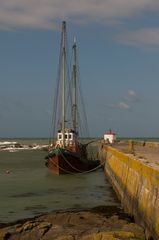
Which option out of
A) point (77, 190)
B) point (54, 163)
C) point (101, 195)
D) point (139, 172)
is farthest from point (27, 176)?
point (139, 172)

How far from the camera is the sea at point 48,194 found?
1977cm

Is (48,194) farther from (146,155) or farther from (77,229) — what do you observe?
(77,229)

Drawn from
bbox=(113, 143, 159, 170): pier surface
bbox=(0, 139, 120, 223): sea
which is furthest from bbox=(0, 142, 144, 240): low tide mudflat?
bbox=(113, 143, 159, 170): pier surface

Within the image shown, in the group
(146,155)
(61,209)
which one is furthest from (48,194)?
(146,155)

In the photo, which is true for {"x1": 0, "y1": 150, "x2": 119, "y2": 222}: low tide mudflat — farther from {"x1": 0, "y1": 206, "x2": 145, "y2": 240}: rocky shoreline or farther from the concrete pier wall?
the concrete pier wall

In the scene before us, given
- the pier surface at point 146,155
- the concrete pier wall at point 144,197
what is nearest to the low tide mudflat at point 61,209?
the concrete pier wall at point 144,197

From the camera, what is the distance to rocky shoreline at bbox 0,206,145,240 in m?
11.7

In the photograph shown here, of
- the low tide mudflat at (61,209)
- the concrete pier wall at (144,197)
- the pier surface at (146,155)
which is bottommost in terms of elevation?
the low tide mudflat at (61,209)

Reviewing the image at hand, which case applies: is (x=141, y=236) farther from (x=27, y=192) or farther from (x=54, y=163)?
(x=54, y=163)

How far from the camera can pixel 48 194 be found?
24.3m

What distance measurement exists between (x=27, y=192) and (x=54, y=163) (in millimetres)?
10427

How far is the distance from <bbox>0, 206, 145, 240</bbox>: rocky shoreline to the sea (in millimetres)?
3358

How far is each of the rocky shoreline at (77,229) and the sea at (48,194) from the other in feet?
11.0

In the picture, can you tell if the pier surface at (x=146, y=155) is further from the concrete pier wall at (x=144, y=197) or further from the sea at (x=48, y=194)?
the sea at (x=48, y=194)
